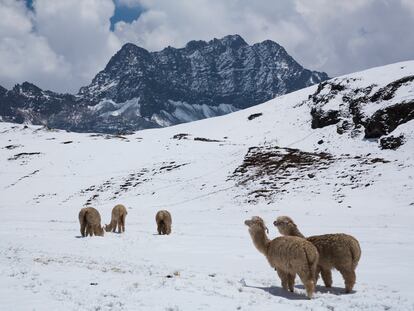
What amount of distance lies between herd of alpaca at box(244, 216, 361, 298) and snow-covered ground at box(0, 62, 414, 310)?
0.48 metres

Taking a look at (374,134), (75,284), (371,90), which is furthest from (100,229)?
(371,90)

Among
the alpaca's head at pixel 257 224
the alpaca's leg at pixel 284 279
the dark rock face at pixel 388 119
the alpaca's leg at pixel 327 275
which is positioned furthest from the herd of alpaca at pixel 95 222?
the dark rock face at pixel 388 119

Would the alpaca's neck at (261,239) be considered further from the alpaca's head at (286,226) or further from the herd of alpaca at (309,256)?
the alpaca's head at (286,226)

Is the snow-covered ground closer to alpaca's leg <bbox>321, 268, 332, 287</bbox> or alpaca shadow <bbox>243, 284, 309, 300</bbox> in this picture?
alpaca shadow <bbox>243, 284, 309, 300</bbox>

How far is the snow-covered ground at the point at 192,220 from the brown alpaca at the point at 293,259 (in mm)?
469

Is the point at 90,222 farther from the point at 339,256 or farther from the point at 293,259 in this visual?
the point at 339,256

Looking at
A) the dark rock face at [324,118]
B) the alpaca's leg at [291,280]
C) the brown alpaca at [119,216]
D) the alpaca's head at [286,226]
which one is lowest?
the alpaca's leg at [291,280]

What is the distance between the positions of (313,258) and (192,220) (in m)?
21.6

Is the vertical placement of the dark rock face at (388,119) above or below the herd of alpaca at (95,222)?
above

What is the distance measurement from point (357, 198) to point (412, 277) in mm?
20703

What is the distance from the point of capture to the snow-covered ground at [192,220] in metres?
10.7

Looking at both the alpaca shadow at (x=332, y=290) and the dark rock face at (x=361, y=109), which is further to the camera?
the dark rock face at (x=361, y=109)

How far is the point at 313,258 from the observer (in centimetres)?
1069

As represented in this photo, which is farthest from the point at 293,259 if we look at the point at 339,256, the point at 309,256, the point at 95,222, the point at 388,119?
the point at 388,119
